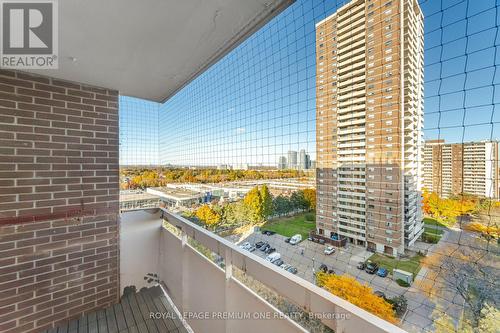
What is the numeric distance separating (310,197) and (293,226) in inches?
13.4

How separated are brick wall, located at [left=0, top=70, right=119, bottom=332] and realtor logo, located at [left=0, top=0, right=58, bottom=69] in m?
0.29

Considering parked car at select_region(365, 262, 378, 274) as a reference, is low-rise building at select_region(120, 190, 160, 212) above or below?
above

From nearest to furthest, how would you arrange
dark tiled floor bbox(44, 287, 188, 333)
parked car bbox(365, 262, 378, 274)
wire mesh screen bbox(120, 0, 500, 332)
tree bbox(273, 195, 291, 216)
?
wire mesh screen bbox(120, 0, 500, 332)
parked car bbox(365, 262, 378, 274)
dark tiled floor bbox(44, 287, 188, 333)
tree bbox(273, 195, 291, 216)

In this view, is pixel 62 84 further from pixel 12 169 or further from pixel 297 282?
pixel 297 282

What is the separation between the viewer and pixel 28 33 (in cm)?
108

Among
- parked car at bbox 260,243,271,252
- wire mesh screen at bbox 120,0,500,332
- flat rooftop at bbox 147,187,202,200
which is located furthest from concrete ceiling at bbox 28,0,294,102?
flat rooftop at bbox 147,187,202,200

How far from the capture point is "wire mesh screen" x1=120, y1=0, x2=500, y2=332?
1.03 meters

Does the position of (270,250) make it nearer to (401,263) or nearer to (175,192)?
(401,263)

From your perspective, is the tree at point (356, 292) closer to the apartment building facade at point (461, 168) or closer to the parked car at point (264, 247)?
the parked car at point (264, 247)

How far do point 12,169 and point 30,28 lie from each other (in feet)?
3.35

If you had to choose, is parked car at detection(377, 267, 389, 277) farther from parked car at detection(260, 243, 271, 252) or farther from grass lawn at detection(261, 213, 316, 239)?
parked car at detection(260, 243, 271, 252)

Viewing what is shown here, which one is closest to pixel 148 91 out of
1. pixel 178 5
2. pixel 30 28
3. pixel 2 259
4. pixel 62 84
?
pixel 62 84

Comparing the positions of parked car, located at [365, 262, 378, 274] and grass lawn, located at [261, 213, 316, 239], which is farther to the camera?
grass lawn, located at [261, 213, 316, 239]

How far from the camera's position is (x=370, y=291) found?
147 centimetres
